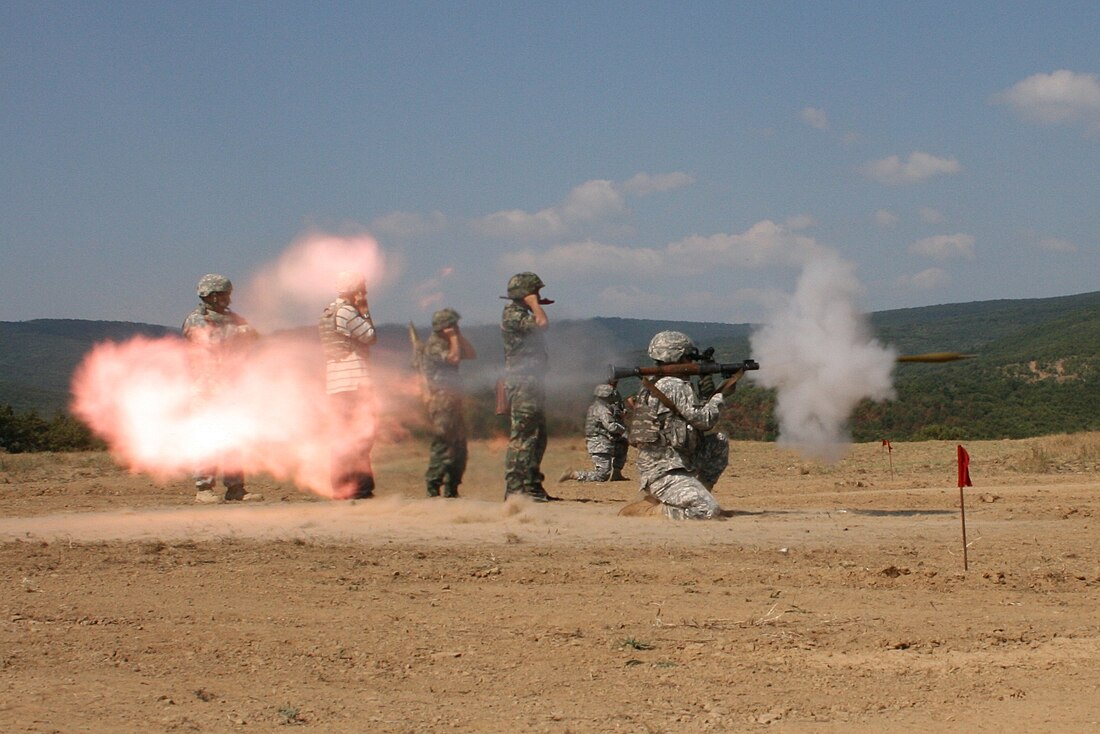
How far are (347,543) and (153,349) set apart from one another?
27.8 ft

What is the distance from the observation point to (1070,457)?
2473 centimetres

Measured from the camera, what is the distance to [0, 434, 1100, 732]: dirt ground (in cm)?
635

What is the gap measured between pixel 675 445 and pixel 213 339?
651 centimetres

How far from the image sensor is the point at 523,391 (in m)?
15.5

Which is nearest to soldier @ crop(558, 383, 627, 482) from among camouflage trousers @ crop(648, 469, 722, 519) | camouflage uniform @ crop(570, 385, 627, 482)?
camouflage uniform @ crop(570, 385, 627, 482)

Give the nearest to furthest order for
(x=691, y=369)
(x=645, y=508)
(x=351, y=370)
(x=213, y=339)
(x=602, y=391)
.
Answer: (x=691, y=369), (x=645, y=508), (x=351, y=370), (x=213, y=339), (x=602, y=391)

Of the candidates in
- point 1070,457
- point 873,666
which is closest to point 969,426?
point 1070,457

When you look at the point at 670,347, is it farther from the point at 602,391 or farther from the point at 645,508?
the point at 602,391

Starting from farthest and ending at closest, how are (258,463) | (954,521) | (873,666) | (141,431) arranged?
(141,431)
(258,463)
(954,521)
(873,666)

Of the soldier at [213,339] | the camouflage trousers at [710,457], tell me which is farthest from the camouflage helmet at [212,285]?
the camouflage trousers at [710,457]

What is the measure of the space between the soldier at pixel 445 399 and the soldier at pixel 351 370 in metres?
0.80

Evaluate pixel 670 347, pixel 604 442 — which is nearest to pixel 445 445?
pixel 670 347

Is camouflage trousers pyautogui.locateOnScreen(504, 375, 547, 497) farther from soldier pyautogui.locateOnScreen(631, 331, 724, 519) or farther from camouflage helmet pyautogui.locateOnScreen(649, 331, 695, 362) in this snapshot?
soldier pyautogui.locateOnScreen(631, 331, 724, 519)

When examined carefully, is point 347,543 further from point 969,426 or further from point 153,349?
point 969,426
